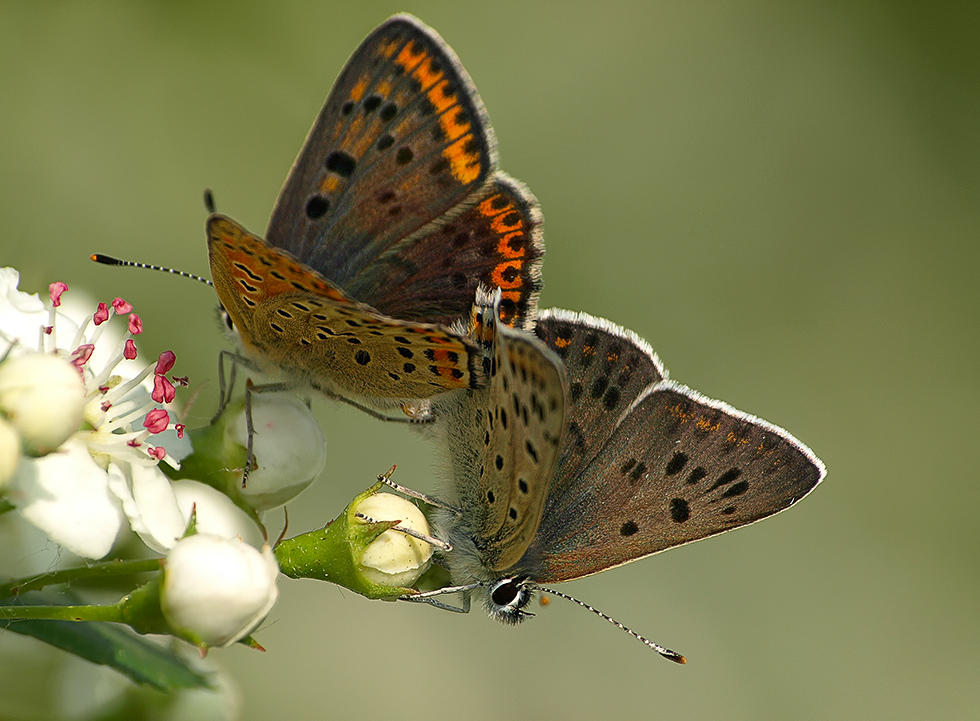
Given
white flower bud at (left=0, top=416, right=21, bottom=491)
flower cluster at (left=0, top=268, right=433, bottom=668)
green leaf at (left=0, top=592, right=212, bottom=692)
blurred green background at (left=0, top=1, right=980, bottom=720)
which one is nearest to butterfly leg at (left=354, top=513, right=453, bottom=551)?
flower cluster at (left=0, top=268, right=433, bottom=668)

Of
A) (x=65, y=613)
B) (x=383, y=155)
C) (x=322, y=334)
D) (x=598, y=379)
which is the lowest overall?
(x=65, y=613)

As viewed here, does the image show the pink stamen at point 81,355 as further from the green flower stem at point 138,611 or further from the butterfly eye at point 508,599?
the butterfly eye at point 508,599

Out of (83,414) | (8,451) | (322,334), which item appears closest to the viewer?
(8,451)

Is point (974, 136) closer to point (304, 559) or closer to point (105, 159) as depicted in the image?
point (105, 159)

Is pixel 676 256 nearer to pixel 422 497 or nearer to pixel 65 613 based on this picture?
pixel 422 497

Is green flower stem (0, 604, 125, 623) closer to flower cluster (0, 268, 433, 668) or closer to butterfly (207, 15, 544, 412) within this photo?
flower cluster (0, 268, 433, 668)

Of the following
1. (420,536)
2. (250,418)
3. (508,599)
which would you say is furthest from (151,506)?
(508,599)
